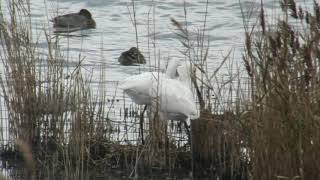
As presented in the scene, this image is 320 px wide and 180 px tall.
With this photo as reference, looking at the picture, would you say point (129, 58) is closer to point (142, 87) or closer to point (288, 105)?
point (142, 87)

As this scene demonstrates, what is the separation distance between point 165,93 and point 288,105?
2.75 m

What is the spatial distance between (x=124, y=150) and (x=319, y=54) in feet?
9.64

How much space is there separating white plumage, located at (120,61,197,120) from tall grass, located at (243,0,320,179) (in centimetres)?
204

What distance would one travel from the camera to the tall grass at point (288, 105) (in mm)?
4625

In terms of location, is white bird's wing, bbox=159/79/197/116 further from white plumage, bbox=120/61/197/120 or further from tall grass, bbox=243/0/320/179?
tall grass, bbox=243/0/320/179

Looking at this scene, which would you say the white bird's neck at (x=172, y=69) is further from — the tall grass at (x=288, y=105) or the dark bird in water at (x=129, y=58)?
the dark bird in water at (x=129, y=58)

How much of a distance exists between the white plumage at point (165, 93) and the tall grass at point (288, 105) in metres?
2.04

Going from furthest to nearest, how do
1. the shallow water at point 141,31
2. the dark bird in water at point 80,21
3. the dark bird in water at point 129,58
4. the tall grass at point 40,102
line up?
the dark bird in water at point 80,21 → the shallow water at point 141,31 → the dark bird in water at point 129,58 → the tall grass at point 40,102

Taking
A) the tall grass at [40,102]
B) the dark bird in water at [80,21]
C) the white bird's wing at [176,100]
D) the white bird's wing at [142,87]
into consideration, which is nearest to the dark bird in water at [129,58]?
the dark bird in water at [80,21]

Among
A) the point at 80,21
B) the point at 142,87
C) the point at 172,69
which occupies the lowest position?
the point at 142,87

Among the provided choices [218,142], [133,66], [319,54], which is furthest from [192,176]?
[133,66]

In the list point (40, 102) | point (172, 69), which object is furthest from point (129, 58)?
point (40, 102)

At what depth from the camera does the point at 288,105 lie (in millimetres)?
4730

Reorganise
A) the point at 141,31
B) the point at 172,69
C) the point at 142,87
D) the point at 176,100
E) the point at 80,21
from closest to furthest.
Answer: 1. the point at 176,100
2. the point at 142,87
3. the point at 172,69
4. the point at 141,31
5. the point at 80,21
